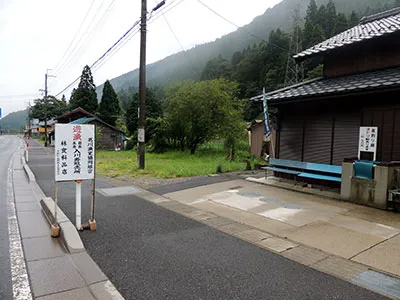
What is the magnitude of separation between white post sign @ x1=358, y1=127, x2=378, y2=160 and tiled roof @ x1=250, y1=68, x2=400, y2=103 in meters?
1.09

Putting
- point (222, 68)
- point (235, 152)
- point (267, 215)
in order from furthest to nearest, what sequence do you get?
point (222, 68) → point (235, 152) → point (267, 215)

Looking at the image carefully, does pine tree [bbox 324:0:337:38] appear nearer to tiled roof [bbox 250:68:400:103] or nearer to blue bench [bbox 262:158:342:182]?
tiled roof [bbox 250:68:400:103]

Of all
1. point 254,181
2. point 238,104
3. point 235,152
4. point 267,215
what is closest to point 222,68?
point 238,104

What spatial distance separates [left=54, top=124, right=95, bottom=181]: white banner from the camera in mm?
4992

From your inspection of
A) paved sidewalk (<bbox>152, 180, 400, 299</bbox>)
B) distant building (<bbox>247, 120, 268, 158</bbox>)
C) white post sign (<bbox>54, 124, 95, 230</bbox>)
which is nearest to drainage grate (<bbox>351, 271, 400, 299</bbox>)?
paved sidewalk (<bbox>152, 180, 400, 299</bbox>)

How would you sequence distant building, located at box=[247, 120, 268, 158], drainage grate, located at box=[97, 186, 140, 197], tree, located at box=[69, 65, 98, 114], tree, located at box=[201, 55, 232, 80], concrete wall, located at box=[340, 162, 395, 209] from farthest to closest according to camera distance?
tree, located at box=[201, 55, 232, 80] → tree, located at box=[69, 65, 98, 114] → distant building, located at box=[247, 120, 268, 158] → drainage grate, located at box=[97, 186, 140, 197] → concrete wall, located at box=[340, 162, 395, 209]

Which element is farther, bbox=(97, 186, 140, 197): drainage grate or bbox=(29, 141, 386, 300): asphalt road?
bbox=(97, 186, 140, 197): drainage grate

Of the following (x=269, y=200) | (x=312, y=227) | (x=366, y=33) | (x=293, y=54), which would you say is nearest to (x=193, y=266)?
(x=312, y=227)

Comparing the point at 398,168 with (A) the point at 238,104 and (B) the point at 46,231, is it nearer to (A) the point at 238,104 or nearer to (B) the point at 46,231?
(B) the point at 46,231

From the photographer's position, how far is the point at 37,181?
10.7 meters

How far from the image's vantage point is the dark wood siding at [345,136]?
8465mm

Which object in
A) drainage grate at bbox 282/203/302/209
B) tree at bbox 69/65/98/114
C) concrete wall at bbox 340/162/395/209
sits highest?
tree at bbox 69/65/98/114

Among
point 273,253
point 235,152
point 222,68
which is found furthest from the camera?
point 222,68

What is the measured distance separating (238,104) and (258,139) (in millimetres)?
3620
